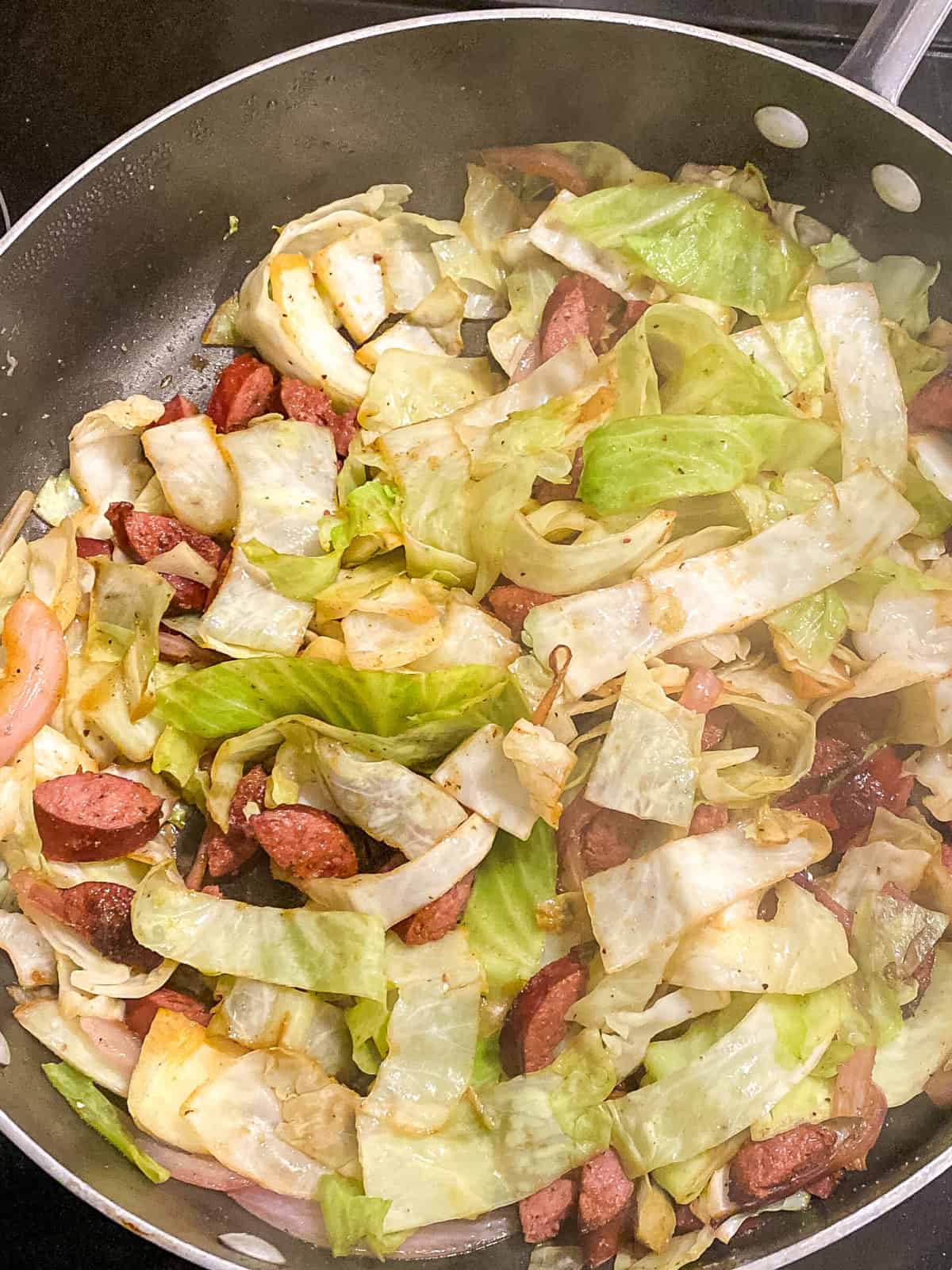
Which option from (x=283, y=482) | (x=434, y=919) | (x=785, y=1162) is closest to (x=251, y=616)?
(x=283, y=482)

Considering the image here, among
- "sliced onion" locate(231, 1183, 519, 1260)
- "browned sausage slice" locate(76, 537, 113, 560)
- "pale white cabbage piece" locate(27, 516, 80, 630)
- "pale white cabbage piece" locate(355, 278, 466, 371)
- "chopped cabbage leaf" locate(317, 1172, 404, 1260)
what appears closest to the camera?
"chopped cabbage leaf" locate(317, 1172, 404, 1260)

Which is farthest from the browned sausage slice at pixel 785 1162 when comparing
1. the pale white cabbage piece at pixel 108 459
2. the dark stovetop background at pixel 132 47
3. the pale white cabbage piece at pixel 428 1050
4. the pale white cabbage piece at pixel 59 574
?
the dark stovetop background at pixel 132 47

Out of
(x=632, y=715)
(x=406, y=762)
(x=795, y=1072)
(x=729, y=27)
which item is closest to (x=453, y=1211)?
(x=795, y=1072)

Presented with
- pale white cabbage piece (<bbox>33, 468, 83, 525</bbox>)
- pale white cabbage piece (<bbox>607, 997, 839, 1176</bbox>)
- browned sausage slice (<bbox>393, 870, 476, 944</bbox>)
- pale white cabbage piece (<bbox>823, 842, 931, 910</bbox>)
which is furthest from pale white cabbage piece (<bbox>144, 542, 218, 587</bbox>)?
pale white cabbage piece (<bbox>823, 842, 931, 910</bbox>)

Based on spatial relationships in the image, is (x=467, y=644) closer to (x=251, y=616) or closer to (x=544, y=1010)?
(x=251, y=616)

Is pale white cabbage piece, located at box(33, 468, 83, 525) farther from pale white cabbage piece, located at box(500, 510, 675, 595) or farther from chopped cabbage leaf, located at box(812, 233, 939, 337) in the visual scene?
chopped cabbage leaf, located at box(812, 233, 939, 337)

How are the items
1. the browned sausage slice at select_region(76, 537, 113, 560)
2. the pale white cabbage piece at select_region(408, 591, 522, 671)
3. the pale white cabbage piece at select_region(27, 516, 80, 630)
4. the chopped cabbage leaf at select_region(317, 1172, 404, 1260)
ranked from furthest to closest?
the browned sausage slice at select_region(76, 537, 113, 560), the pale white cabbage piece at select_region(27, 516, 80, 630), the pale white cabbage piece at select_region(408, 591, 522, 671), the chopped cabbage leaf at select_region(317, 1172, 404, 1260)
